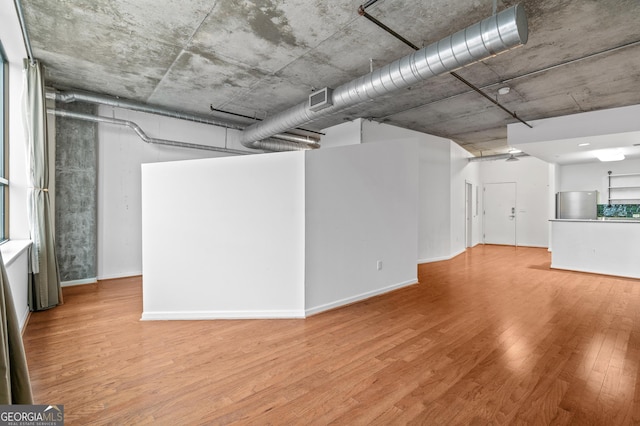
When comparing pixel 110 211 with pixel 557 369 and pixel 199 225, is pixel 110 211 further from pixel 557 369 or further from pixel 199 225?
pixel 557 369

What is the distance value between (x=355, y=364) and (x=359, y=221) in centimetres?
215

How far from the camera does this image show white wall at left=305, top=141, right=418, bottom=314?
388 centimetres

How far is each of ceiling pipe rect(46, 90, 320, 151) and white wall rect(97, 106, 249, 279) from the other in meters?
0.34

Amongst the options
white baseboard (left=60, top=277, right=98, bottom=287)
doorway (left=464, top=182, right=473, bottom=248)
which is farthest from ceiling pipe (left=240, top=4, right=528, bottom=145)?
doorway (left=464, top=182, right=473, bottom=248)

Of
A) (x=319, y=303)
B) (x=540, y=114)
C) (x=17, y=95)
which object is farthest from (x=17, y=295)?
(x=540, y=114)

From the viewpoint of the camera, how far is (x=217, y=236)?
3.68 metres

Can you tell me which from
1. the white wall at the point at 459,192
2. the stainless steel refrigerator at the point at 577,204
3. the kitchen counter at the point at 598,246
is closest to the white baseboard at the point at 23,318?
the white wall at the point at 459,192

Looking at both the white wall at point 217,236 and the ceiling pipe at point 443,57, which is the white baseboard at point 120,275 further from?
the ceiling pipe at point 443,57

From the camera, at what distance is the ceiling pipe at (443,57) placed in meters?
2.61

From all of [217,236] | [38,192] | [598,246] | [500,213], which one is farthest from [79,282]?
[500,213]

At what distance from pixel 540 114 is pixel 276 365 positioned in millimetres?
7081

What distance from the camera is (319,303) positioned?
3922 mm

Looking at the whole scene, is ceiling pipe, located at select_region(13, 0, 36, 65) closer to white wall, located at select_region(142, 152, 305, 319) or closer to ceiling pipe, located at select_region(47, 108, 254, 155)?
ceiling pipe, located at select_region(47, 108, 254, 155)

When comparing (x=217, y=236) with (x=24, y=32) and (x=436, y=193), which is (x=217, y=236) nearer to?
(x=24, y=32)
